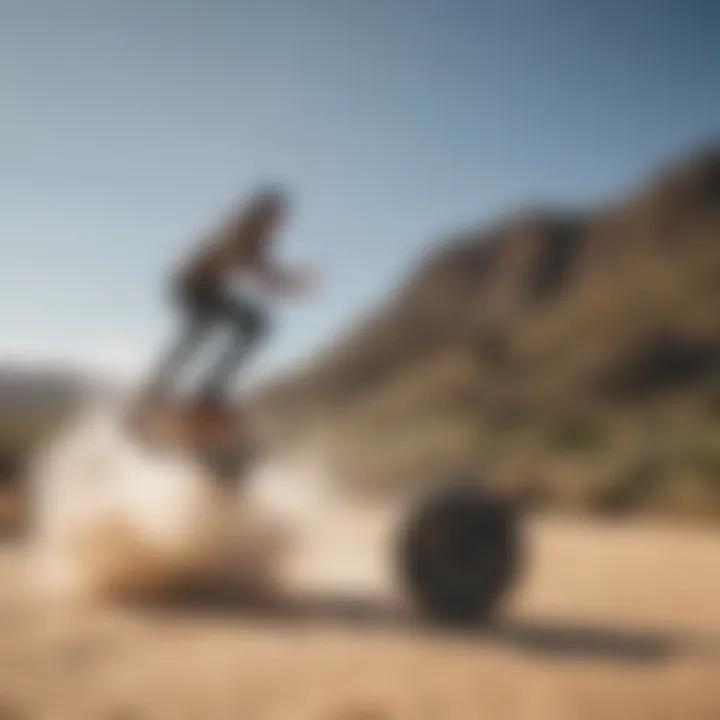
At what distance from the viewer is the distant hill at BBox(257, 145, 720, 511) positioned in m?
46.6

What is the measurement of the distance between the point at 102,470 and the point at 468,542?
3901 mm

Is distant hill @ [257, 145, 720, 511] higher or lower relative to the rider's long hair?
higher

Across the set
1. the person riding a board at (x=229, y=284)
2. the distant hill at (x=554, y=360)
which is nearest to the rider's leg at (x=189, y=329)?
the person riding a board at (x=229, y=284)

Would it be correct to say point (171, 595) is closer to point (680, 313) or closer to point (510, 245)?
point (680, 313)

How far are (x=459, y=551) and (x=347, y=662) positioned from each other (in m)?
2.13

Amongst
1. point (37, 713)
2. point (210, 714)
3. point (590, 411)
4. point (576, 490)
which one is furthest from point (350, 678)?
point (590, 411)

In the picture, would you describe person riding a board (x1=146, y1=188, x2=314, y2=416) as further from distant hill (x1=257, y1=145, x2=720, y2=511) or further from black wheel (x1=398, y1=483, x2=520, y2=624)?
distant hill (x1=257, y1=145, x2=720, y2=511)

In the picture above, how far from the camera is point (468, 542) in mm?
9047

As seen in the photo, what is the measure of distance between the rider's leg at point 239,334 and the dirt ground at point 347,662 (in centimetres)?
215

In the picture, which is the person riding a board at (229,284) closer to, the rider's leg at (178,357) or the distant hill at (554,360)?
the rider's leg at (178,357)

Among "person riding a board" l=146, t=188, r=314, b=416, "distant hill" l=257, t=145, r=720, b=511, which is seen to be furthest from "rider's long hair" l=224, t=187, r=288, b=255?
"distant hill" l=257, t=145, r=720, b=511

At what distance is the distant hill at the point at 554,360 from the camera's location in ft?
153

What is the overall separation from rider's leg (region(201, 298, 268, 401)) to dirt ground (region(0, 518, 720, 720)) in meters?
2.15

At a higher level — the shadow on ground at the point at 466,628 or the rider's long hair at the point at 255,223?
the rider's long hair at the point at 255,223
